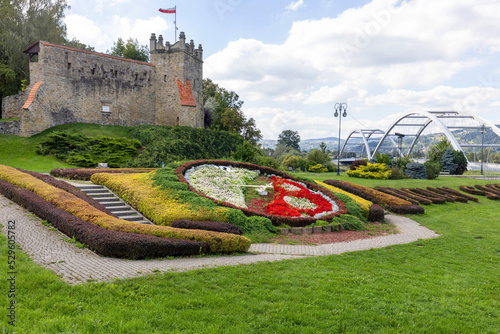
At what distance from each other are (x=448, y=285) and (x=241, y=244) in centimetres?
490

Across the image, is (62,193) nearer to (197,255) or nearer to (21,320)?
(197,255)

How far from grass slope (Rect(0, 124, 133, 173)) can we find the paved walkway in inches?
403

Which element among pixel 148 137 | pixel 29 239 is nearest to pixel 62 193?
pixel 29 239

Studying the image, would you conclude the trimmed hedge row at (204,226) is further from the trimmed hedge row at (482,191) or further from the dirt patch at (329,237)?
the trimmed hedge row at (482,191)

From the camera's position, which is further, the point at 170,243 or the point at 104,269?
the point at 170,243

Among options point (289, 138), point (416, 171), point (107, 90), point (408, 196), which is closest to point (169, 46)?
point (107, 90)

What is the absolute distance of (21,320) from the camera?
442 cm

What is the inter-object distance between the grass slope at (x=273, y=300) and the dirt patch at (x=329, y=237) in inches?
114

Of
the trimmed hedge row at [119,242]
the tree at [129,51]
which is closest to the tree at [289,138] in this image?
the tree at [129,51]

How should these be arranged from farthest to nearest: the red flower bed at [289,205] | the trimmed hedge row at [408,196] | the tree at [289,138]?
1. the tree at [289,138]
2. the trimmed hedge row at [408,196]
3. the red flower bed at [289,205]

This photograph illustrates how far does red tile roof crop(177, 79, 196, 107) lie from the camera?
31220 mm

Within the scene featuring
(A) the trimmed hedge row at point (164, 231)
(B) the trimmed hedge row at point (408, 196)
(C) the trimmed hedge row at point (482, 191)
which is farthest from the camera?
(C) the trimmed hedge row at point (482, 191)

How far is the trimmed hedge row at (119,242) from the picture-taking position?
7.74m

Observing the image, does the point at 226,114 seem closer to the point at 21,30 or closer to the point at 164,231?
the point at 21,30
